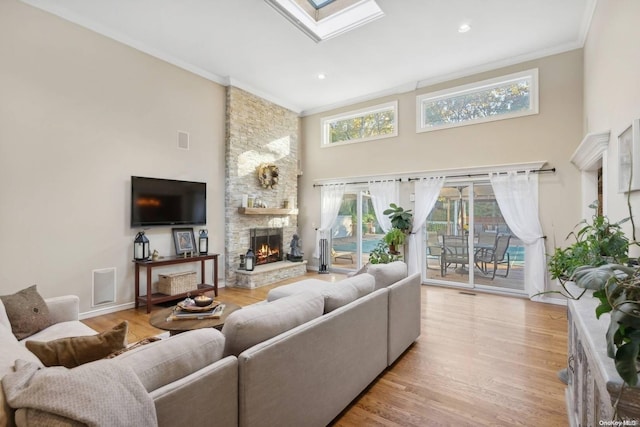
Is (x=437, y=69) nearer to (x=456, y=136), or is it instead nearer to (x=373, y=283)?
(x=456, y=136)

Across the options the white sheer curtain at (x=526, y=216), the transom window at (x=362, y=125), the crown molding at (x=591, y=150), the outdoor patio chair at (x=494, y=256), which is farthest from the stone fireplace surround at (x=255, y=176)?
the crown molding at (x=591, y=150)

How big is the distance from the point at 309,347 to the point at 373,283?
111 cm

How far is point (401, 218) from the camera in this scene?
5.93 meters

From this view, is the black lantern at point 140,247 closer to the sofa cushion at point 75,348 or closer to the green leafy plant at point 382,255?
the sofa cushion at point 75,348

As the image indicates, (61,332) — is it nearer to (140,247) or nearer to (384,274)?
(140,247)

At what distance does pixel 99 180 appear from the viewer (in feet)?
13.7

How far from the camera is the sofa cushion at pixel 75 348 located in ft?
4.15

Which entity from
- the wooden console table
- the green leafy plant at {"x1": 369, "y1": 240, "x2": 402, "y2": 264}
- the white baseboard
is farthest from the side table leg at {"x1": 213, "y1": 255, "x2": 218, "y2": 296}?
the green leafy plant at {"x1": 369, "y1": 240, "x2": 402, "y2": 264}

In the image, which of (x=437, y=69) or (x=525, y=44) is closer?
(x=525, y=44)

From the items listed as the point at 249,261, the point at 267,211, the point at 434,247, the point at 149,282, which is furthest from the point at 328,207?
the point at 149,282

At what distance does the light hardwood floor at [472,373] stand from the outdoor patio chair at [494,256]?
1066 mm

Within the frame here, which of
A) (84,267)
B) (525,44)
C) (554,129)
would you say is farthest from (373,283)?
(525,44)

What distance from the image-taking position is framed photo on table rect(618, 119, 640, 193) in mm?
2051

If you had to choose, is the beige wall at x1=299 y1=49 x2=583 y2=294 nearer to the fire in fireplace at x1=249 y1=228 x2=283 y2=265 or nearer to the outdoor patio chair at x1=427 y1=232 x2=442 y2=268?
the outdoor patio chair at x1=427 y1=232 x2=442 y2=268
